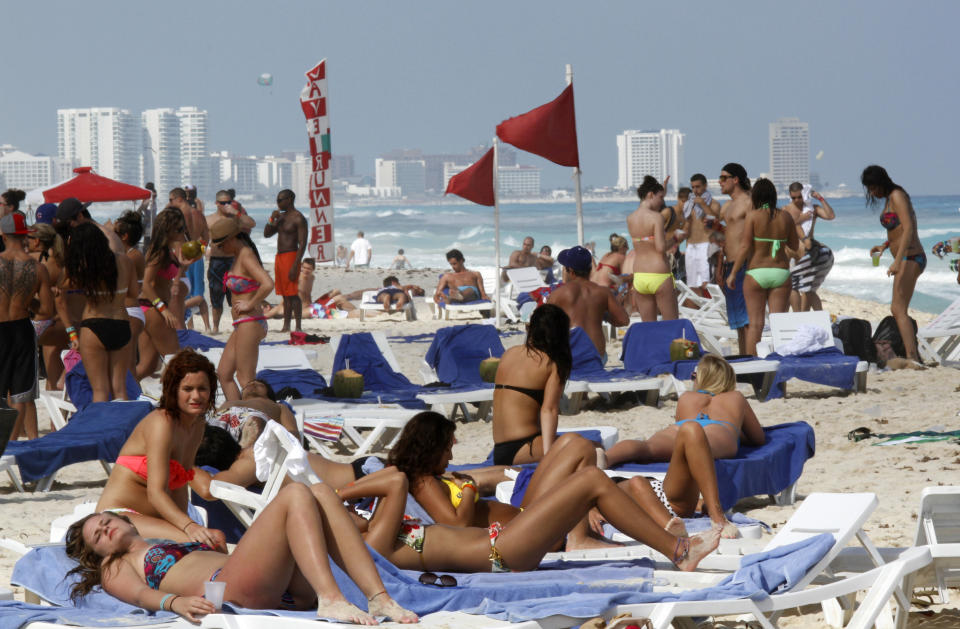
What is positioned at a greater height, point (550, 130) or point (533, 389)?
point (550, 130)

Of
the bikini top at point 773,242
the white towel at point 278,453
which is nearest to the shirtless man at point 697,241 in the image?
the bikini top at point 773,242

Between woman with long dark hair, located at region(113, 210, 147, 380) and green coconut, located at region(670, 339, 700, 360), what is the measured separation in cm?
323

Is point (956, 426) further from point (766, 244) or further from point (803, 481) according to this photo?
point (766, 244)

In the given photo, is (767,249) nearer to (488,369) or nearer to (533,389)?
(488,369)

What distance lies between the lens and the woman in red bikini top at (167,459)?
A: 3.54 m

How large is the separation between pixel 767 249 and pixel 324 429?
3519 mm

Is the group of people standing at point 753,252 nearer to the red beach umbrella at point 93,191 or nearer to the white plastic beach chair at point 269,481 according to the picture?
the white plastic beach chair at point 269,481

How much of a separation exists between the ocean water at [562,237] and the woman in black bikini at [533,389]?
73.7 ft

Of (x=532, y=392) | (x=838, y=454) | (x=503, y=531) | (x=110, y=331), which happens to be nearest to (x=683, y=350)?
(x=838, y=454)

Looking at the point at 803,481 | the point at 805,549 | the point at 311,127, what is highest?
the point at 311,127

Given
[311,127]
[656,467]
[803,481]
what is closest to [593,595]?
[656,467]

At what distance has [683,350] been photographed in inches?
317

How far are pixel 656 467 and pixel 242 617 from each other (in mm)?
2653

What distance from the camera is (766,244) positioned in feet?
28.1
